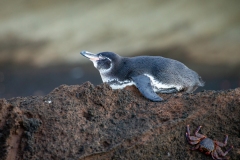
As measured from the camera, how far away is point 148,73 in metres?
3.60

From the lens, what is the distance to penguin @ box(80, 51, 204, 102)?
3572 millimetres

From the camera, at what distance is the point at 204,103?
2.96m

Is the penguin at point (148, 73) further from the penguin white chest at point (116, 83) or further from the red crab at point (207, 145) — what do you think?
the red crab at point (207, 145)

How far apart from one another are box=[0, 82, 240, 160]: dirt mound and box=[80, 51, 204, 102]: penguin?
49 cm

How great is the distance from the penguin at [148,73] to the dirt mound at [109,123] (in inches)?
19.1

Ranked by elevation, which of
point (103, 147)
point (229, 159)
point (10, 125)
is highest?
point (10, 125)

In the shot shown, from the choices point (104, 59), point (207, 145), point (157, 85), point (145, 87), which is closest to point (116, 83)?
point (104, 59)

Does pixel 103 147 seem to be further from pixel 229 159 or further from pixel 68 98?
pixel 229 159

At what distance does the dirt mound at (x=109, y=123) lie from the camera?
261 cm

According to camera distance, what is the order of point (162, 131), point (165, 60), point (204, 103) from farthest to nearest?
point (165, 60) → point (204, 103) → point (162, 131)

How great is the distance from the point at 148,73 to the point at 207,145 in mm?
1006

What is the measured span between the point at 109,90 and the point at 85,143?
1.52 feet

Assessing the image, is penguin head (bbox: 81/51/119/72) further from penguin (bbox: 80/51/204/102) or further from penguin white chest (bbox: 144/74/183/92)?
penguin white chest (bbox: 144/74/183/92)

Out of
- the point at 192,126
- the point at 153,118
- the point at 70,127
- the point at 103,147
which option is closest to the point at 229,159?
the point at 192,126
